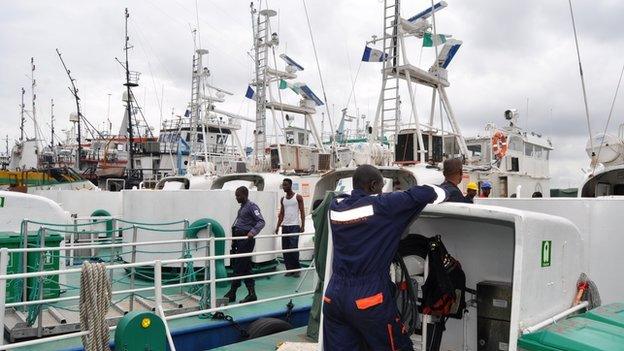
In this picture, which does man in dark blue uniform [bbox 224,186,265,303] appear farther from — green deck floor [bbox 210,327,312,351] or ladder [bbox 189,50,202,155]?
ladder [bbox 189,50,202,155]

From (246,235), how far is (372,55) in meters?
7.76

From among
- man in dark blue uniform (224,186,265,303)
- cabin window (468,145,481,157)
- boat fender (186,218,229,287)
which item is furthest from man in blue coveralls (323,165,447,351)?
cabin window (468,145,481,157)

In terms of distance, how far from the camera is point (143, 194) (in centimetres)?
881

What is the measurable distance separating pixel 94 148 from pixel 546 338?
40579 millimetres

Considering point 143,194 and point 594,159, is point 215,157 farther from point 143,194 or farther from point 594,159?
point 594,159

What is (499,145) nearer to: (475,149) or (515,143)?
(515,143)

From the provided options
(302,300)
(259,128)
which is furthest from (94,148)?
(302,300)

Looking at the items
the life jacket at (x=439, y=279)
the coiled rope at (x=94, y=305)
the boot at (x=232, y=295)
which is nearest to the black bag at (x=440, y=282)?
the life jacket at (x=439, y=279)

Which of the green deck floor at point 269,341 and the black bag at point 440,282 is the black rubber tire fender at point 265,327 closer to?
the green deck floor at point 269,341

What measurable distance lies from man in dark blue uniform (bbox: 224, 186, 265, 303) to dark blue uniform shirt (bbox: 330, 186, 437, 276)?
3.73 metres

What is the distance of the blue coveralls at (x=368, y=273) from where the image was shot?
10.8ft

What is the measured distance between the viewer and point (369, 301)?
3.27m

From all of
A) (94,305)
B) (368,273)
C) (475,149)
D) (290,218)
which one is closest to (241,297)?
(290,218)

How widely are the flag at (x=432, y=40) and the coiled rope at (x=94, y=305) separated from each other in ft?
36.8
